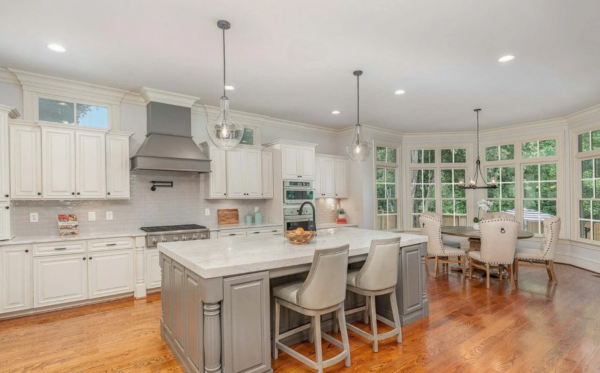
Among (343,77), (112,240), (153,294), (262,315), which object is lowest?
(153,294)

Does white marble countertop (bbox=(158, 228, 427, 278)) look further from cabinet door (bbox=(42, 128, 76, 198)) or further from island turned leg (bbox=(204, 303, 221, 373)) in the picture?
cabinet door (bbox=(42, 128, 76, 198))

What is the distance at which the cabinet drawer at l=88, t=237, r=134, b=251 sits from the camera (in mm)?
4039

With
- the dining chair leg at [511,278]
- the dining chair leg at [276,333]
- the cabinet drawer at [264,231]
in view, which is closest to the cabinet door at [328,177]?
the cabinet drawer at [264,231]

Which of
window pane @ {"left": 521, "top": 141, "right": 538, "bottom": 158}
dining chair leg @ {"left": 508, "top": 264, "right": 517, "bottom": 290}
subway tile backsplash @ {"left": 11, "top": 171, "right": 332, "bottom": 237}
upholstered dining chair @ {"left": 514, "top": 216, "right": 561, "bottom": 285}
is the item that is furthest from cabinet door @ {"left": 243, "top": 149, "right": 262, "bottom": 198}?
window pane @ {"left": 521, "top": 141, "right": 538, "bottom": 158}

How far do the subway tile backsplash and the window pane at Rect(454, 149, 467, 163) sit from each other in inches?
198

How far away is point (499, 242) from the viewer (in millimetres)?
4688

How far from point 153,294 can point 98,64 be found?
9.81 ft

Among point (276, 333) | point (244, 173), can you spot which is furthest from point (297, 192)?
point (276, 333)

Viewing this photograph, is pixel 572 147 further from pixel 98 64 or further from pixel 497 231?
pixel 98 64

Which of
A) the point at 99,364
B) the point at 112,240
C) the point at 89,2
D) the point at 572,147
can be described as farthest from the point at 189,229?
the point at 572,147

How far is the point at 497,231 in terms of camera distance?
4.68m

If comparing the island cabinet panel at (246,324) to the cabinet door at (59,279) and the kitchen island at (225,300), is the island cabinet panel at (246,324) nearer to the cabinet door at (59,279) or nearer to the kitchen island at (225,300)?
the kitchen island at (225,300)

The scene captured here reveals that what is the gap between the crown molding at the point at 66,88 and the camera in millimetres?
3955

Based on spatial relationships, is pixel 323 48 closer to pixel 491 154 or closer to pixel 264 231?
pixel 264 231
